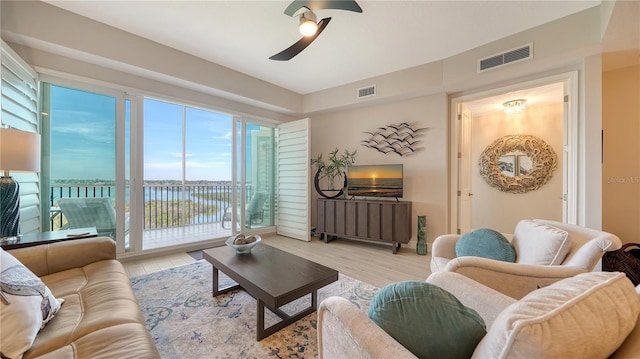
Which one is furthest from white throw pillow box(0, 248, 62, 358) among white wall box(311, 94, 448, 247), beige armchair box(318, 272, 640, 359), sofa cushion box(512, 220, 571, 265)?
white wall box(311, 94, 448, 247)

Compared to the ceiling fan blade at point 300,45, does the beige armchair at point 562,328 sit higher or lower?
lower

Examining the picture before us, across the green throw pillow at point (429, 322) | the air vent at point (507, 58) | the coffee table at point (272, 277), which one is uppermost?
the air vent at point (507, 58)

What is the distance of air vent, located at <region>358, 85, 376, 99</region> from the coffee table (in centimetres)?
296

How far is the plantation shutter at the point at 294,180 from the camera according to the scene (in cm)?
447

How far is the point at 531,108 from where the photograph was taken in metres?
4.55

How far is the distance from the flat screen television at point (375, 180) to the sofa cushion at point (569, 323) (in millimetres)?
3335

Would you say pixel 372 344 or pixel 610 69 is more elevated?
pixel 610 69

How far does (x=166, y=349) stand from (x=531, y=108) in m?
6.22

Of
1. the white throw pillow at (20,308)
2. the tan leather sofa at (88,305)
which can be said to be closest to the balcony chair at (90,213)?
the tan leather sofa at (88,305)

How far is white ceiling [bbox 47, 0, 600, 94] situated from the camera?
2381 millimetres

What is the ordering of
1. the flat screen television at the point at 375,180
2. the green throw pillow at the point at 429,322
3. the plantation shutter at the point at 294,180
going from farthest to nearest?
the plantation shutter at the point at 294,180, the flat screen television at the point at 375,180, the green throw pillow at the point at 429,322

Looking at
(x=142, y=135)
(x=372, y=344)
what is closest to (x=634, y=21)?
(x=372, y=344)

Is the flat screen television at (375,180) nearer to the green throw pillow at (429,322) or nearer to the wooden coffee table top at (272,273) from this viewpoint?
the wooden coffee table top at (272,273)

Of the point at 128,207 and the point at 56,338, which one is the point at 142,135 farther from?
the point at 56,338
